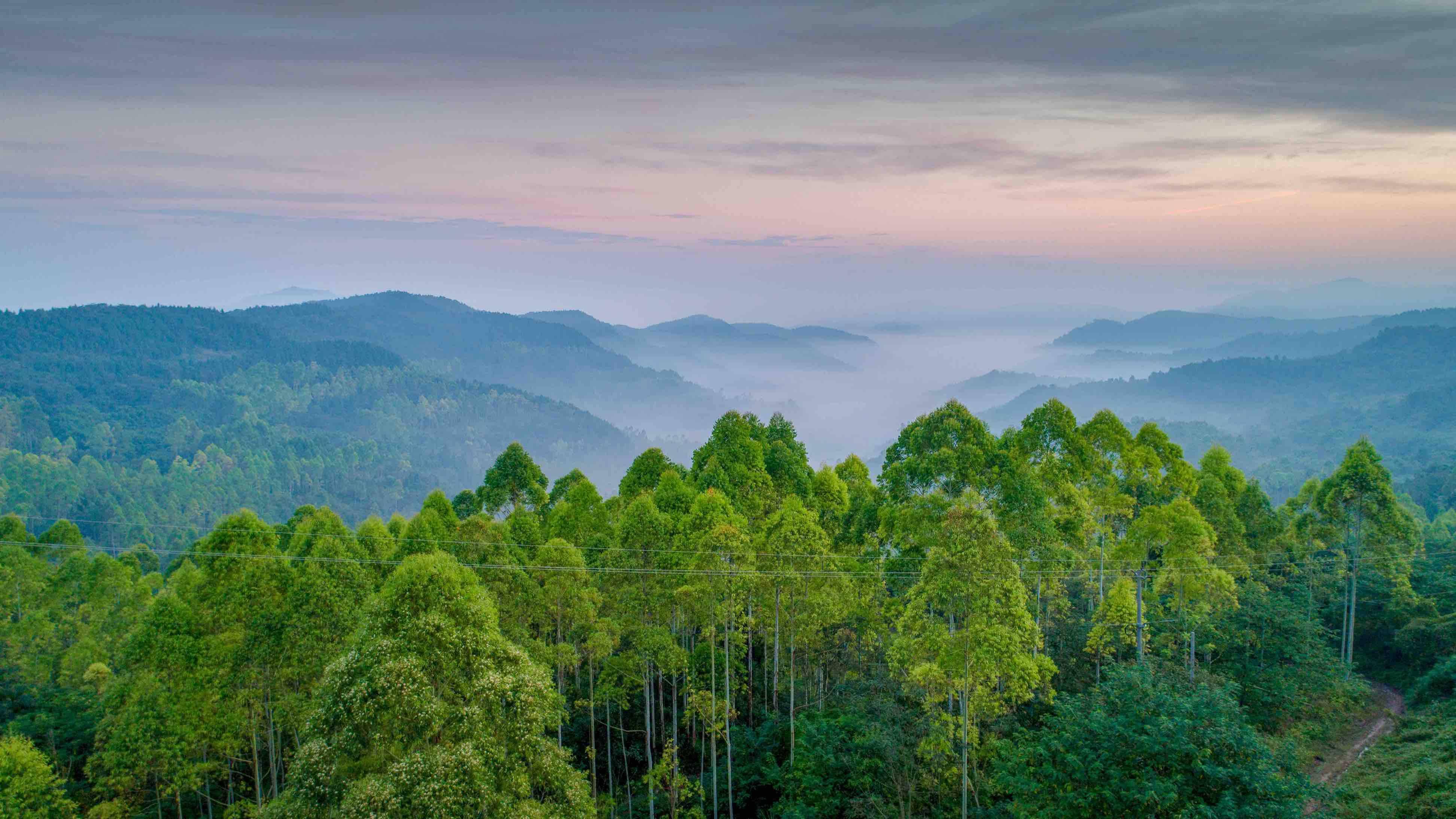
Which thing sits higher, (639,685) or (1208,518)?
(1208,518)

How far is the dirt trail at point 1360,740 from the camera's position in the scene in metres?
25.5

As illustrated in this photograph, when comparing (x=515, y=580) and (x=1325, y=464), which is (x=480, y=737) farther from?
(x=1325, y=464)

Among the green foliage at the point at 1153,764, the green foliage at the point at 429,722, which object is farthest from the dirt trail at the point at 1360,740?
the green foliage at the point at 429,722

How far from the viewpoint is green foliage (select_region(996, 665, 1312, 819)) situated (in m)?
16.4

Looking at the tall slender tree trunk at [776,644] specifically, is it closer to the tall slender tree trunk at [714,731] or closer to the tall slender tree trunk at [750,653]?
the tall slender tree trunk at [750,653]

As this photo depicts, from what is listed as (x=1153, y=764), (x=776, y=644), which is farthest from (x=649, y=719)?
(x=1153, y=764)

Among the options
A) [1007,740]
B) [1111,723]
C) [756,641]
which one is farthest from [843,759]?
[756,641]

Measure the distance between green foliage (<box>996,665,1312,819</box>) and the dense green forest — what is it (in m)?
0.07

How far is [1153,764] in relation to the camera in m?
17.1

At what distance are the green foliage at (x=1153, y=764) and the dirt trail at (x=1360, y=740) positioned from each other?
838cm

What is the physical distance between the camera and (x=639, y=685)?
3062 centimetres

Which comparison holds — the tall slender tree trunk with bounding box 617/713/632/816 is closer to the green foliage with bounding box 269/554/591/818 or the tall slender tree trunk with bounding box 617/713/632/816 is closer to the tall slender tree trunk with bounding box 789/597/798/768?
the tall slender tree trunk with bounding box 789/597/798/768

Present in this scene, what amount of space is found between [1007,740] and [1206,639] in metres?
13.2

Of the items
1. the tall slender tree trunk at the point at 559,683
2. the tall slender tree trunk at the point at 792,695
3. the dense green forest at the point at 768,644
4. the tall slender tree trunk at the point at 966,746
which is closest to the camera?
the dense green forest at the point at 768,644
